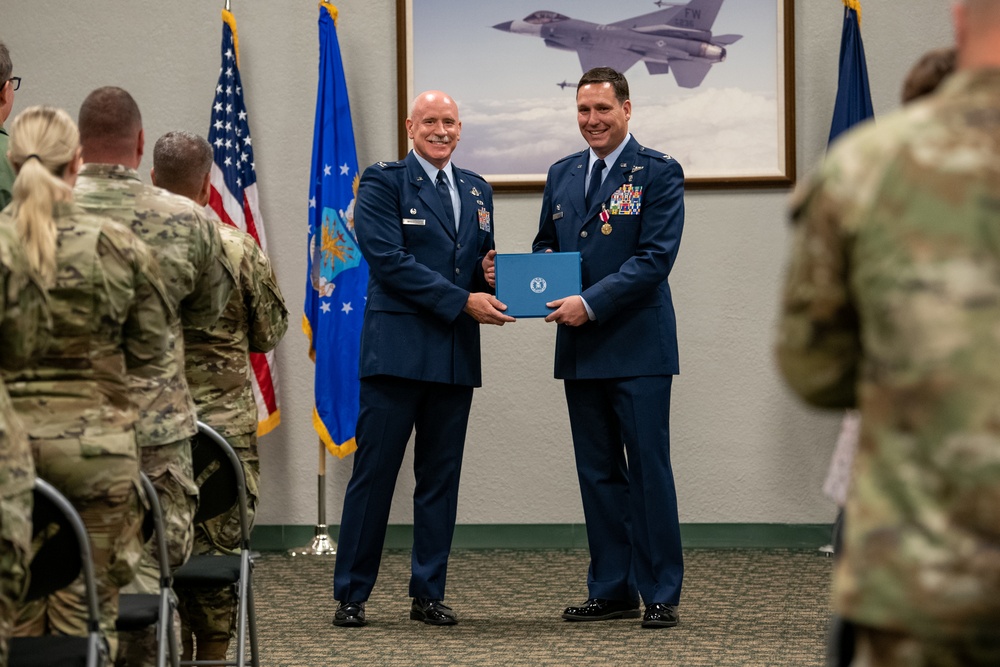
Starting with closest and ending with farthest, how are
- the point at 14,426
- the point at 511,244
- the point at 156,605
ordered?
the point at 14,426
the point at 156,605
the point at 511,244

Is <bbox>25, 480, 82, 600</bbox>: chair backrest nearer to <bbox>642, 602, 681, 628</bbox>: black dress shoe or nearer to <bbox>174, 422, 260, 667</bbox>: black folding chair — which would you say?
<bbox>174, 422, 260, 667</bbox>: black folding chair

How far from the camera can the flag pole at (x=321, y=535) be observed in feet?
19.1

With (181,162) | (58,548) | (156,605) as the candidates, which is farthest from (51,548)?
(181,162)

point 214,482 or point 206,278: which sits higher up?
point 206,278

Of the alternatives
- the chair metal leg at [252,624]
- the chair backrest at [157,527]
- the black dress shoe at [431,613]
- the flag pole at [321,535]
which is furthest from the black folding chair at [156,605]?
the flag pole at [321,535]

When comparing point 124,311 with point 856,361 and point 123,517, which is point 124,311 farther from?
point 856,361

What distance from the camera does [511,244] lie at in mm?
5961

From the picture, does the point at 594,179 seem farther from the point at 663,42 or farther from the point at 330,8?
the point at 330,8

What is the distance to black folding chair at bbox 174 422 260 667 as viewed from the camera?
308cm

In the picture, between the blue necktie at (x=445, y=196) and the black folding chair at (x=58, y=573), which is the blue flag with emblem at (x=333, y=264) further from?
the black folding chair at (x=58, y=573)

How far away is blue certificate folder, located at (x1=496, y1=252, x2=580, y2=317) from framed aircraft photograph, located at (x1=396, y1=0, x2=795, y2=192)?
1.58 m

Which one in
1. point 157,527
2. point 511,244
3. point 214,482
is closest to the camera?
Answer: point 157,527

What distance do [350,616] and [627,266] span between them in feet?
4.99

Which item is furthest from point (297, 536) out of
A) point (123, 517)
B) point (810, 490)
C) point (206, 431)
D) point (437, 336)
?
point (123, 517)
